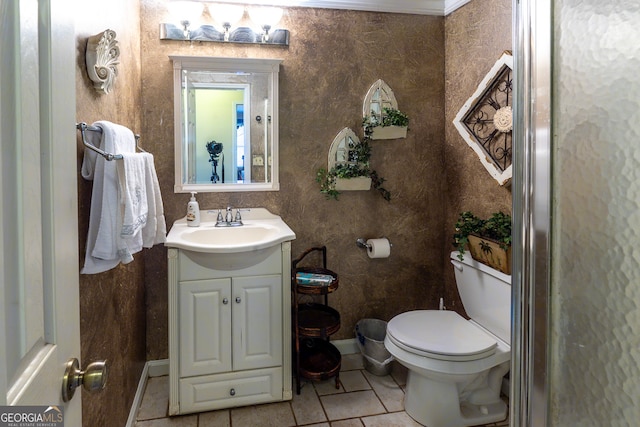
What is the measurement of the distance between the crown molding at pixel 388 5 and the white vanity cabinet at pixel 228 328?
1.42 metres

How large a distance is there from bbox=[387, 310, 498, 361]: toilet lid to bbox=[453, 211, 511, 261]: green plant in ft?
1.13

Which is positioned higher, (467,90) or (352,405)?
(467,90)

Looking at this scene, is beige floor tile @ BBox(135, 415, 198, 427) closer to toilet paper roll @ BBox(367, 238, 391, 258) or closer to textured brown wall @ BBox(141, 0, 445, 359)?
textured brown wall @ BBox(141, 0, 445, 359)

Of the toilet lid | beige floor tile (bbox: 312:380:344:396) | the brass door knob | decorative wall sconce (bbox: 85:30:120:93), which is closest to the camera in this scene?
the brass door knob

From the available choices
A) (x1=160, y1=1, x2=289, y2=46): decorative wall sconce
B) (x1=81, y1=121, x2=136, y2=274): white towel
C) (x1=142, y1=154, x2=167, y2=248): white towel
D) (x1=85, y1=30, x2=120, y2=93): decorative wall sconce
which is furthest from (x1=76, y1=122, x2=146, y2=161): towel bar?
(x1=160, y1=1, x2=289, y2=46): decorative wall sconce

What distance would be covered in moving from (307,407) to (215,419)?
454mm

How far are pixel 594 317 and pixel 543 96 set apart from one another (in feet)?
1.17

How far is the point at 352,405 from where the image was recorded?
2158mm

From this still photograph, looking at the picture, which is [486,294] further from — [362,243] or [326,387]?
[326,387]

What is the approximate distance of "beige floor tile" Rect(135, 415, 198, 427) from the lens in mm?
1988

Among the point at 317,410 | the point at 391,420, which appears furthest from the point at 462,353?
the point at 317,410

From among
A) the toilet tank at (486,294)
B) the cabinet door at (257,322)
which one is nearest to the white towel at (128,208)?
the cabinet door at (257,322)

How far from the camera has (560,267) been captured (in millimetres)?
685

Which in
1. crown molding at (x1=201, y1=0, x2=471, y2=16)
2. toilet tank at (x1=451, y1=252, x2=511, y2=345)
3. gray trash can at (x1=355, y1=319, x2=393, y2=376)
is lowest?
gray trash can at (x1=355, y1=319, x2=393, y2=376)
